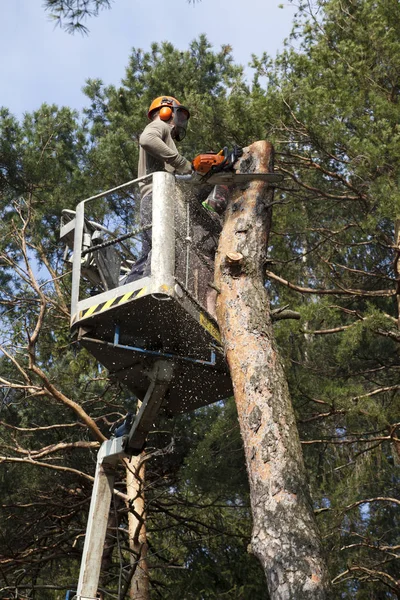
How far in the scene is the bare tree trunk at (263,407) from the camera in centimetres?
439

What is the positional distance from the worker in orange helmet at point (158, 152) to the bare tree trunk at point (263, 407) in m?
0.59

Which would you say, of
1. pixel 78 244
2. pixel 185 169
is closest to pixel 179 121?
pixel 185 169

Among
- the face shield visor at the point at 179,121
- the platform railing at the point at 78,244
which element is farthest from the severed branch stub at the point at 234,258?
the face shield visor at the point at 179,121

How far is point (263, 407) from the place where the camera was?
5168 mm

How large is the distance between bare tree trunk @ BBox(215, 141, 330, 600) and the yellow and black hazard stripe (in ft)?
1.98

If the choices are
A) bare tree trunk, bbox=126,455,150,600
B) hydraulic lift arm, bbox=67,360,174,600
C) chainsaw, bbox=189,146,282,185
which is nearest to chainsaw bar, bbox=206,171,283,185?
chainsaw, bbox=189,146,282,185

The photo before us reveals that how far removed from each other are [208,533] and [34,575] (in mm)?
2350

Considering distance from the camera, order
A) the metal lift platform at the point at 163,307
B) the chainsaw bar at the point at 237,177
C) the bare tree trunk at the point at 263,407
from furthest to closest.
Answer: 1. the chainsaw bar at the point at 237,177
2. the metal lift platform at the point at 163,307
3. the bare tree trunk at the point at 263,407

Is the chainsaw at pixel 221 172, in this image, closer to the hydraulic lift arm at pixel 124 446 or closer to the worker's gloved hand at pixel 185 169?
the worker's gloved hand at pixel 185 169

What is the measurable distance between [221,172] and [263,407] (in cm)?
223

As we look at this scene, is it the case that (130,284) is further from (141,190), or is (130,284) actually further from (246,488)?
(246,488)

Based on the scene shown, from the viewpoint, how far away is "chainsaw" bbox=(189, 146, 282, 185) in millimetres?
6551

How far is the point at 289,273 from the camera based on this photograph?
1143 centimetres

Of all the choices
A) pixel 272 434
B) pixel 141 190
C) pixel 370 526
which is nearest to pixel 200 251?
pixel 141 190
